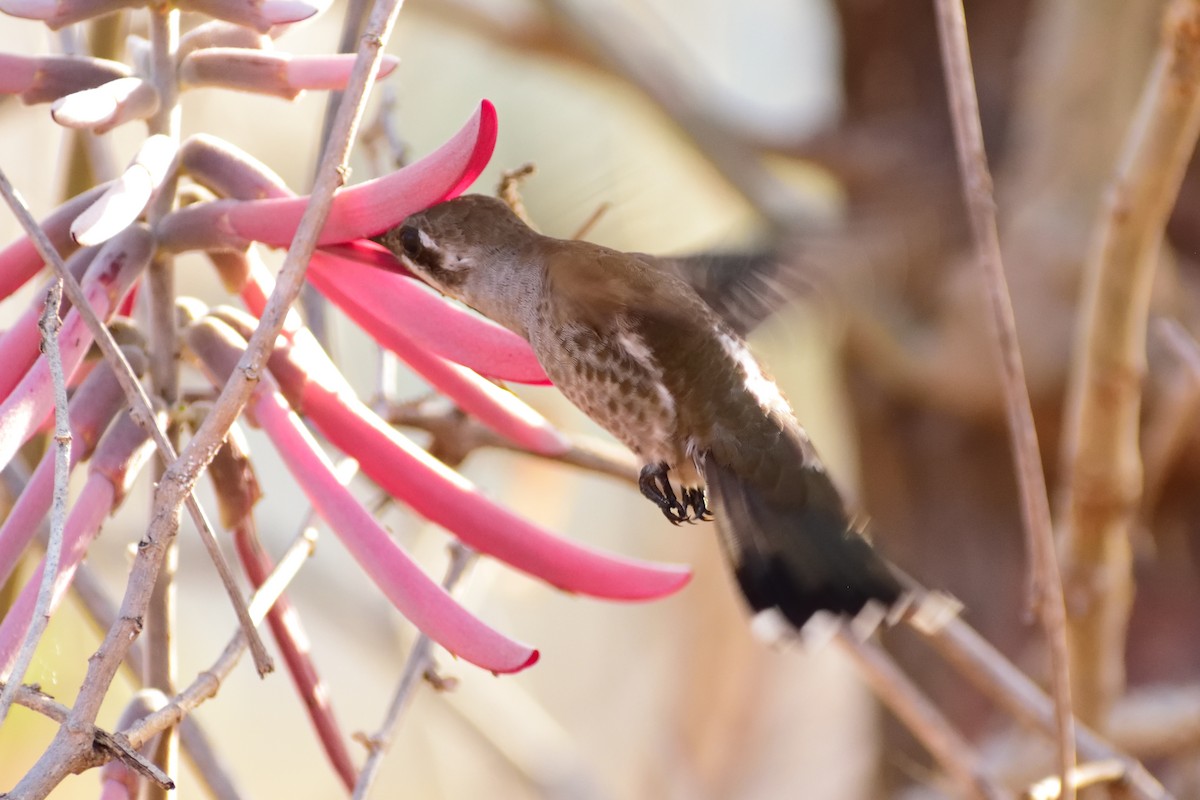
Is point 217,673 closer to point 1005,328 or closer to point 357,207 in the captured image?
point 357,207

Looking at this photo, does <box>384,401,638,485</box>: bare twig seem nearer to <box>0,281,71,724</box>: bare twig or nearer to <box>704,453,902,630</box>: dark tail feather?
<box>704,453,902,630</box>: dark tail feather

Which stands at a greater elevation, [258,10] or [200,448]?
[258,10]

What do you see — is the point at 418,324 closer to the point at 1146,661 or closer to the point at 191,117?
the point at 191,117

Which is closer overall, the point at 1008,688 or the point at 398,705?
the point at 398,705

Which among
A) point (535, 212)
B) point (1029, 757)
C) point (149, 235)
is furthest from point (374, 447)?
point (1029, 757)

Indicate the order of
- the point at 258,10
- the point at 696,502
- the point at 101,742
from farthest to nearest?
the point at 696,502
the point at 258,10
the point at 101,742

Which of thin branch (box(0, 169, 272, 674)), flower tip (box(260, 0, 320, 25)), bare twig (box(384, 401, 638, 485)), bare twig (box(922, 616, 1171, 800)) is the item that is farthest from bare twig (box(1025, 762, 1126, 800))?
flower tip (box(260, 0, 320, 25))

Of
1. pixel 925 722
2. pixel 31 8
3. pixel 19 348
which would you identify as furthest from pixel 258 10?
pixel 925 722

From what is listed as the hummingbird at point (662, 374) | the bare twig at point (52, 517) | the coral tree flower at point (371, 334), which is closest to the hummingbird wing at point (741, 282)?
the hummingbird at point (662, 374)
